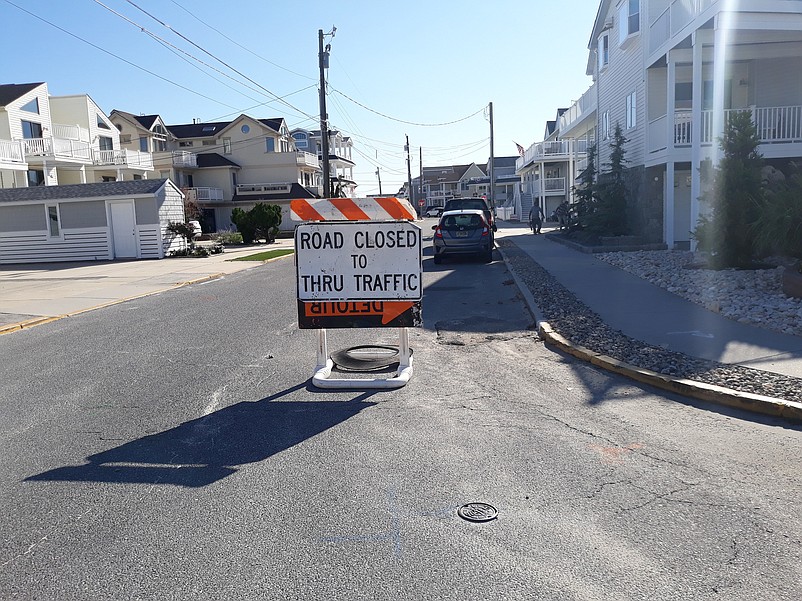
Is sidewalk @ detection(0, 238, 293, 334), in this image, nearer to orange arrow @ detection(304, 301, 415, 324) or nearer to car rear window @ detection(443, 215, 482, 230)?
car rear window @ detection(443, 215, 482, 230)

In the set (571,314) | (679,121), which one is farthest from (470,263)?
(571,314)

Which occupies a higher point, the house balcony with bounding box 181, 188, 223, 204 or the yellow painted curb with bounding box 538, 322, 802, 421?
the house balcony with bounding box 181, 188, 223, 204

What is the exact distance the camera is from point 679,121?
21688mm

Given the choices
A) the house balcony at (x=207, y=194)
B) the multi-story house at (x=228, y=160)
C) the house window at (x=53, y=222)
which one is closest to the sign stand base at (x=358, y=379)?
the house window at (x=53, y=222)

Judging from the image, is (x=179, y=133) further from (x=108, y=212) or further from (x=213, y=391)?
(x=213, y=391)

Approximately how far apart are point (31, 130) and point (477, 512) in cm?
4488

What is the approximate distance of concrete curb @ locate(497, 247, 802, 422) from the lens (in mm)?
6172

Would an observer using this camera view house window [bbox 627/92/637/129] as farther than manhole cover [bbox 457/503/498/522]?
Yes

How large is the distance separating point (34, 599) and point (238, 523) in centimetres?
115

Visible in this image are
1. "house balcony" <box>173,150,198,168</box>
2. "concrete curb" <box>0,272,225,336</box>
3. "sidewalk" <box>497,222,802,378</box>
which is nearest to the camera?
"sidewalk" <box>497,222,802,378</box>

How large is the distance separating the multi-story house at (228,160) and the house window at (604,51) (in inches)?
1196

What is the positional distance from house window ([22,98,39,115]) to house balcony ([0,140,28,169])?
12.0ft

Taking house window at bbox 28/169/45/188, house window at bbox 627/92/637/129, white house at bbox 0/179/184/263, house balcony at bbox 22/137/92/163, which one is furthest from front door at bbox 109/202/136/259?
house window at bbox 627/92/637/129

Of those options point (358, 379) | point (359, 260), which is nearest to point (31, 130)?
point (359, 260)
